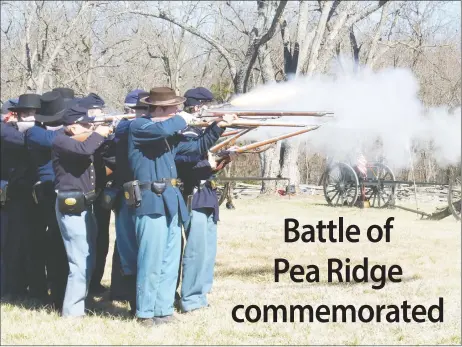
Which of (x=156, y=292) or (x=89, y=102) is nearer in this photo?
(x=156, y=292)

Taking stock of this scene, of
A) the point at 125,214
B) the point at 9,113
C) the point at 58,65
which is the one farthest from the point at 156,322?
the point at 58,65

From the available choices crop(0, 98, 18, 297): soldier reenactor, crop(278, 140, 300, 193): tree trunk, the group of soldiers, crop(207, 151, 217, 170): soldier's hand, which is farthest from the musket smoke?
crop(278, 140, 300, 193): tree trunk

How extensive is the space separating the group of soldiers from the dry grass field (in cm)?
25

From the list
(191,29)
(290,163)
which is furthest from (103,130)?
(290,163)

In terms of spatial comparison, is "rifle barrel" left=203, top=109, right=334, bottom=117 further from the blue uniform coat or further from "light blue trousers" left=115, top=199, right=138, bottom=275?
"light blue trousers" left=115, top=199, right=138, bottom=275

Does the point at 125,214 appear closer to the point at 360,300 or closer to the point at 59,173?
the point at 59,173

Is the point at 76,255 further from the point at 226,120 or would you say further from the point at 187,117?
the point at 226,120

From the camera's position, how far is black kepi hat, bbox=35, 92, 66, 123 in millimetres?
6340

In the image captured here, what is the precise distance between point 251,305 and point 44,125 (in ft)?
7.54

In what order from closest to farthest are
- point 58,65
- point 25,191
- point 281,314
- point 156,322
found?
point 156,322
point 281,314
point 25,191
point 58,65

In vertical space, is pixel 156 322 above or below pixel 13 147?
below

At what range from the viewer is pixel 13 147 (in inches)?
258

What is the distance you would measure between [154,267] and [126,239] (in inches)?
15.3

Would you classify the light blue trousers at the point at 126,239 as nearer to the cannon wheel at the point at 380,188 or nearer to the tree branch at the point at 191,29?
the cannon wheel at the point at 380,188
